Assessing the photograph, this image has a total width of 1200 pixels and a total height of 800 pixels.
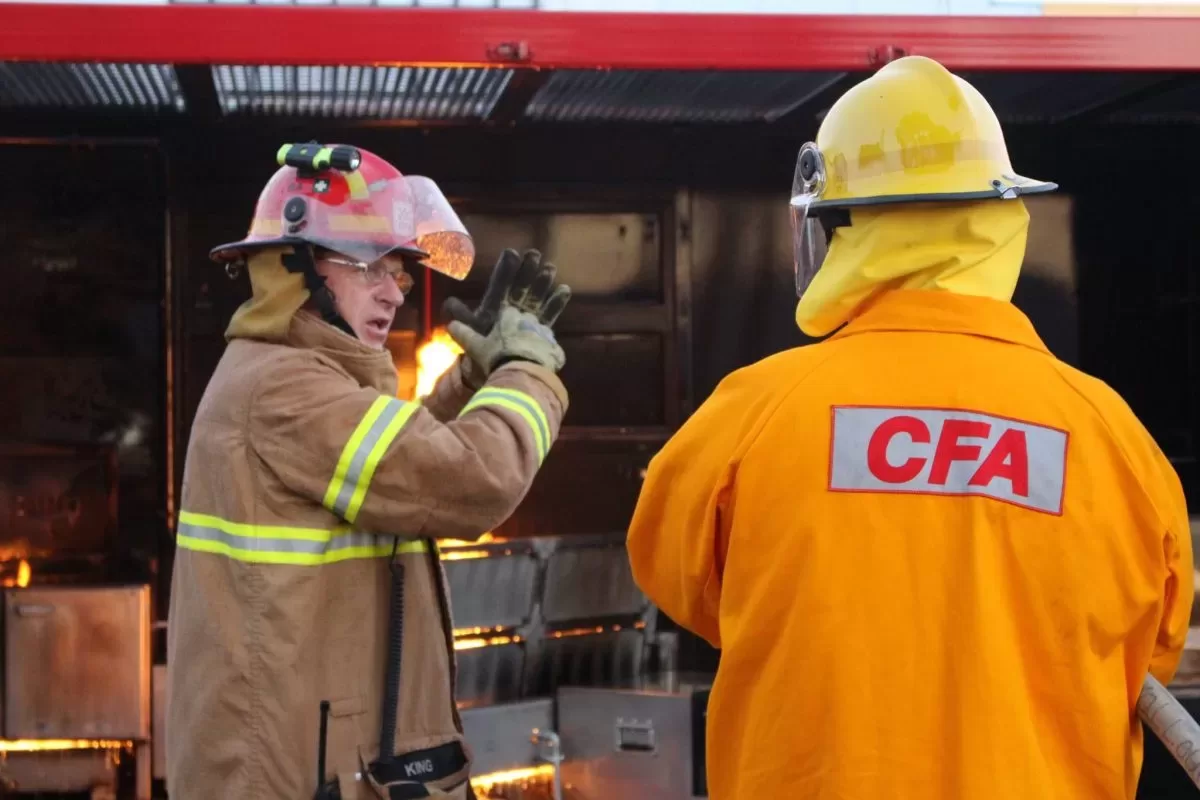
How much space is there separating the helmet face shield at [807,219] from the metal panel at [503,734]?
238cm

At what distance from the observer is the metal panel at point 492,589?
423cm

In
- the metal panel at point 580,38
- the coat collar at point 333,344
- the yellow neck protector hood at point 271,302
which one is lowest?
the coat collar at point 333,344

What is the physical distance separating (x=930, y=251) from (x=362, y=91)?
282cm

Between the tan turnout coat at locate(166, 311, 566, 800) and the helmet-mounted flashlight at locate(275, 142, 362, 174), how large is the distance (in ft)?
1.23

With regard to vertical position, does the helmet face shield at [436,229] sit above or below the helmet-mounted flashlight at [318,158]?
below

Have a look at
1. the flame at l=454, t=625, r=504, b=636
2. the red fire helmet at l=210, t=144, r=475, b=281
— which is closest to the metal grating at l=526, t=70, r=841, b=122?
the red fire helmet at l=210, t=144, r=475, b=281

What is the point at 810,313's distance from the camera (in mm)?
2008

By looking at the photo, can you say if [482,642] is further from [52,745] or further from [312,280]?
[312,280]

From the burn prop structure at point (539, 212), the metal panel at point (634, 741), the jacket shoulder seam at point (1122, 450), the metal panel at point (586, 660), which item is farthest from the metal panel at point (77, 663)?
the jacket shoulder seam at point (1122, 450)

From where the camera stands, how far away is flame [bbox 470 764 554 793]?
4.22 m

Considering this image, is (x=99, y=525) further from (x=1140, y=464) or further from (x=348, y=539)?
(x=1140, y=464)

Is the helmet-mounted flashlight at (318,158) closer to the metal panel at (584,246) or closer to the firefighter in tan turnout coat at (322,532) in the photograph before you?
the firefighter in tan turnout coat at (322,532)

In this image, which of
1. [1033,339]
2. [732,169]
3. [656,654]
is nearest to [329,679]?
[1033,339]

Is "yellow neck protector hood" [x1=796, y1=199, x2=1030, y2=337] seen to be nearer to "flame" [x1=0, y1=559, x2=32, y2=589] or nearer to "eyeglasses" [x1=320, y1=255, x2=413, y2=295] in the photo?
"eyeglasses" [x1=320, y1=255, x2=413, y2=295]
